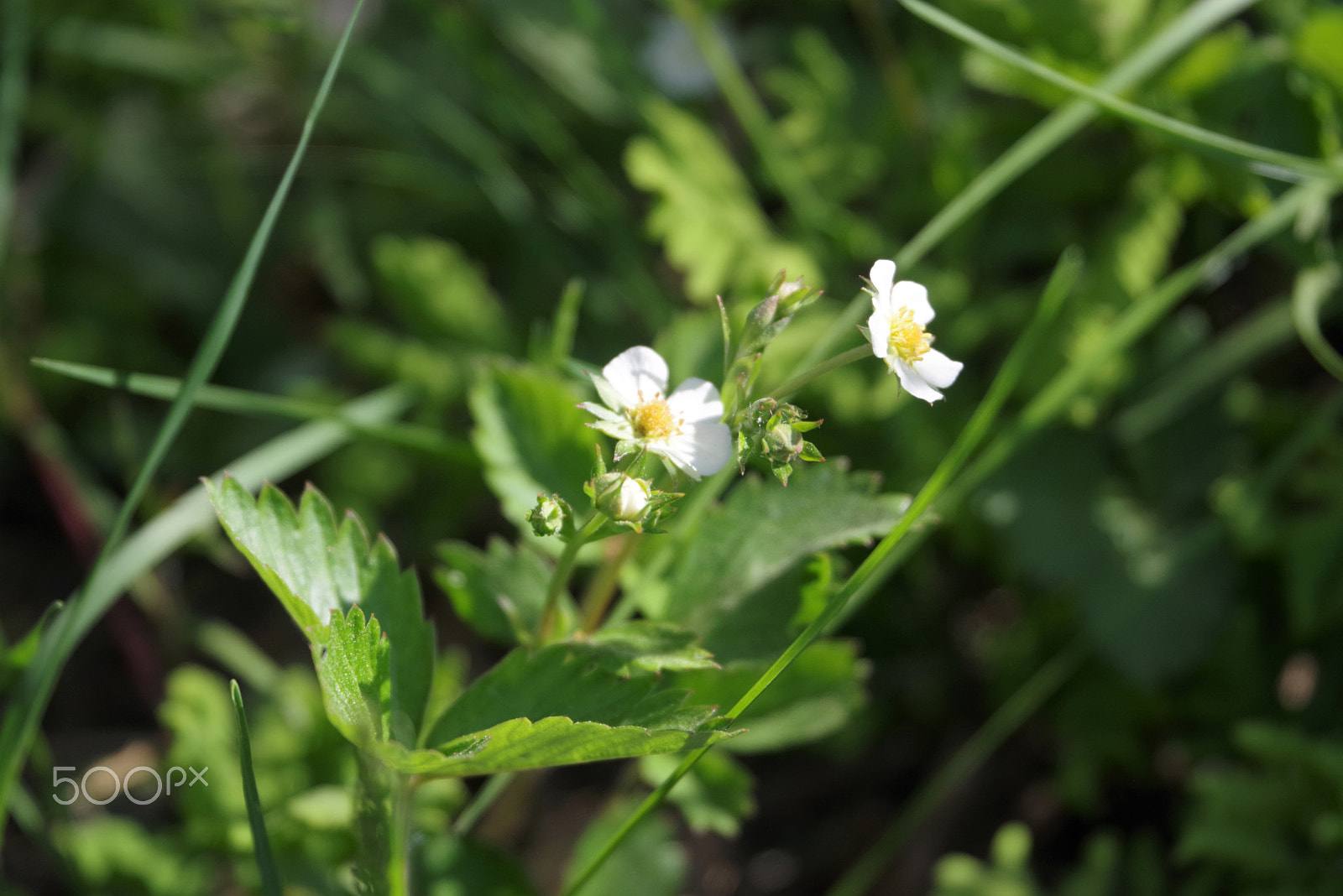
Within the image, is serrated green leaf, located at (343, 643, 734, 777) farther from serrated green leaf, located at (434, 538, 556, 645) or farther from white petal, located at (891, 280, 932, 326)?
white petal, located at (891, 280, 932, 326)

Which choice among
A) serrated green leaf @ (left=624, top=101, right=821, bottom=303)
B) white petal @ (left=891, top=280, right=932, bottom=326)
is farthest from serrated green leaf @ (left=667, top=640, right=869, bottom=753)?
serrated green leaf @ (left=624, top=101, right=821, bottom=303)

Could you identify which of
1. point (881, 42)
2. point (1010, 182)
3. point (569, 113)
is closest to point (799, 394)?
point (1010, 182)

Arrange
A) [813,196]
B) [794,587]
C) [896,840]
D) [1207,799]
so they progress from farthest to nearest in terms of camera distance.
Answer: [813,196] → [896,840] → [1207,799] → [794,587]

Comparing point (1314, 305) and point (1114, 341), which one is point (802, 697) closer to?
point (1114, 341)

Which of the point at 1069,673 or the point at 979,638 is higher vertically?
the point at 979,638

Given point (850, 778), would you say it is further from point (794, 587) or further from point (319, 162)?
point (319, 162)

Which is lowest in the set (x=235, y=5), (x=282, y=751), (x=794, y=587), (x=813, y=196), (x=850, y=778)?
(x=282, y=751)
